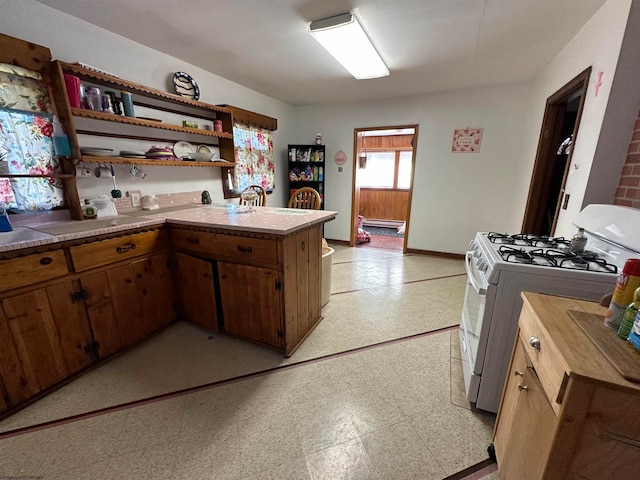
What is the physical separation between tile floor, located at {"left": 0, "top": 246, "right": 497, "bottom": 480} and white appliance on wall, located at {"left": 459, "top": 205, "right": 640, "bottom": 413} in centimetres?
29

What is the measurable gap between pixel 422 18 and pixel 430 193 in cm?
247

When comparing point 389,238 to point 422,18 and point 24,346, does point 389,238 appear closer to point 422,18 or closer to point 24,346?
point 422,18

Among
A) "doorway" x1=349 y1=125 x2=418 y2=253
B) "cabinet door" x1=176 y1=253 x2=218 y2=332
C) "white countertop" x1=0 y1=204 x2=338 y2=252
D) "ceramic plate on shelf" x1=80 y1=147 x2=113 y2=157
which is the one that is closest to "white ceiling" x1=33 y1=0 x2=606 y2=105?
"ceramic plate on shelf" x1=80 y1=147 x2=113 y2=157

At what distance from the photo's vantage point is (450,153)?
3.69 metres

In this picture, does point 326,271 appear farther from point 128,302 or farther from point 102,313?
point 102,313

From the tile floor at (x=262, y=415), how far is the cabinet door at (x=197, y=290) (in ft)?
0.46

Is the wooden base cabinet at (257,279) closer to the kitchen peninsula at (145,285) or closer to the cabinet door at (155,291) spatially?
the kitchen peninsula at (145,285)

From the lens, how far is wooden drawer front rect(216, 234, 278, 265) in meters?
1.67

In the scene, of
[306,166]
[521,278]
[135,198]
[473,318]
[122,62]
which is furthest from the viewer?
[306,166]

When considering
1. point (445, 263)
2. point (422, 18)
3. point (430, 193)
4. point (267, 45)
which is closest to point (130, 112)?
point (267, 45)

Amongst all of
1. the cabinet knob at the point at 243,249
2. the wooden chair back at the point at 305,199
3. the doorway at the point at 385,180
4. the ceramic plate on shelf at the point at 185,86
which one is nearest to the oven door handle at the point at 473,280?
the cabinet knob at the point at 243,249

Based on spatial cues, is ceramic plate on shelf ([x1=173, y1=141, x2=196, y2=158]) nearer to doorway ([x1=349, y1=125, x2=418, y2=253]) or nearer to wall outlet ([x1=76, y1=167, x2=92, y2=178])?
wall outlet ([x1=76, y1=167, x2=92, y2=178])

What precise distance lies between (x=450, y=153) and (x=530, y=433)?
359 cm

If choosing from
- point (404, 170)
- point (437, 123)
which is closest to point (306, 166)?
point (437, 123)
